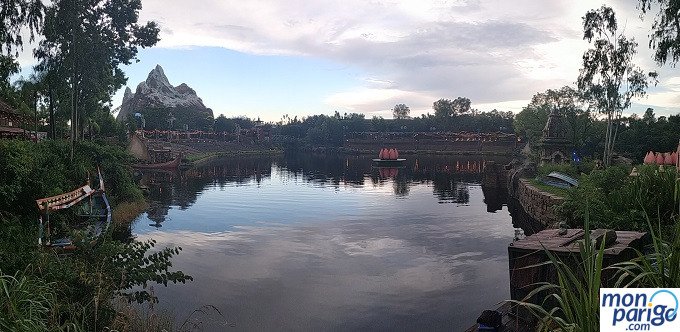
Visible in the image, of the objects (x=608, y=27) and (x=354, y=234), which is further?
(x=608, y=27)

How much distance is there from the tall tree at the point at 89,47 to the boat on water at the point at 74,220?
431 inches

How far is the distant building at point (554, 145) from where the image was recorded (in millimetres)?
42562

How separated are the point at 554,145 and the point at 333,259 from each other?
30.6m

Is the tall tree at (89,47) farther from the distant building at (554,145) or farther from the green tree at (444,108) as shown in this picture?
the green tree at (444,108)

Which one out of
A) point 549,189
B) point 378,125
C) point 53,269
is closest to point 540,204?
point 549,189

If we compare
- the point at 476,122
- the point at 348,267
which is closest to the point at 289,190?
the point at 348,267

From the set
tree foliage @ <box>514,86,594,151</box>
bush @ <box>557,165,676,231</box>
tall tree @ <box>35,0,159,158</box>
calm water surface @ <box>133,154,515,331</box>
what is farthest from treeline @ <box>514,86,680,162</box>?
tall tree @ <box>35,0,159,158</box>

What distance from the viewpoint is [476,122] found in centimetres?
14262

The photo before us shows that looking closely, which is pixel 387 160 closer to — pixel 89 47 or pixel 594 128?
pixel 594 128

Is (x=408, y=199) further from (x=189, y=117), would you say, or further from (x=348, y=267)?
(x=189, y=117)

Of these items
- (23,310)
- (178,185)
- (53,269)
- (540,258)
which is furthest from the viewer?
(178,185)

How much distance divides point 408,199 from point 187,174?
37.2 m

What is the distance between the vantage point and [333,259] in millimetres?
20625

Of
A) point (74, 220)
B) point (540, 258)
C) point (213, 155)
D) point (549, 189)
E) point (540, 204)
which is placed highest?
point (540, 258)
